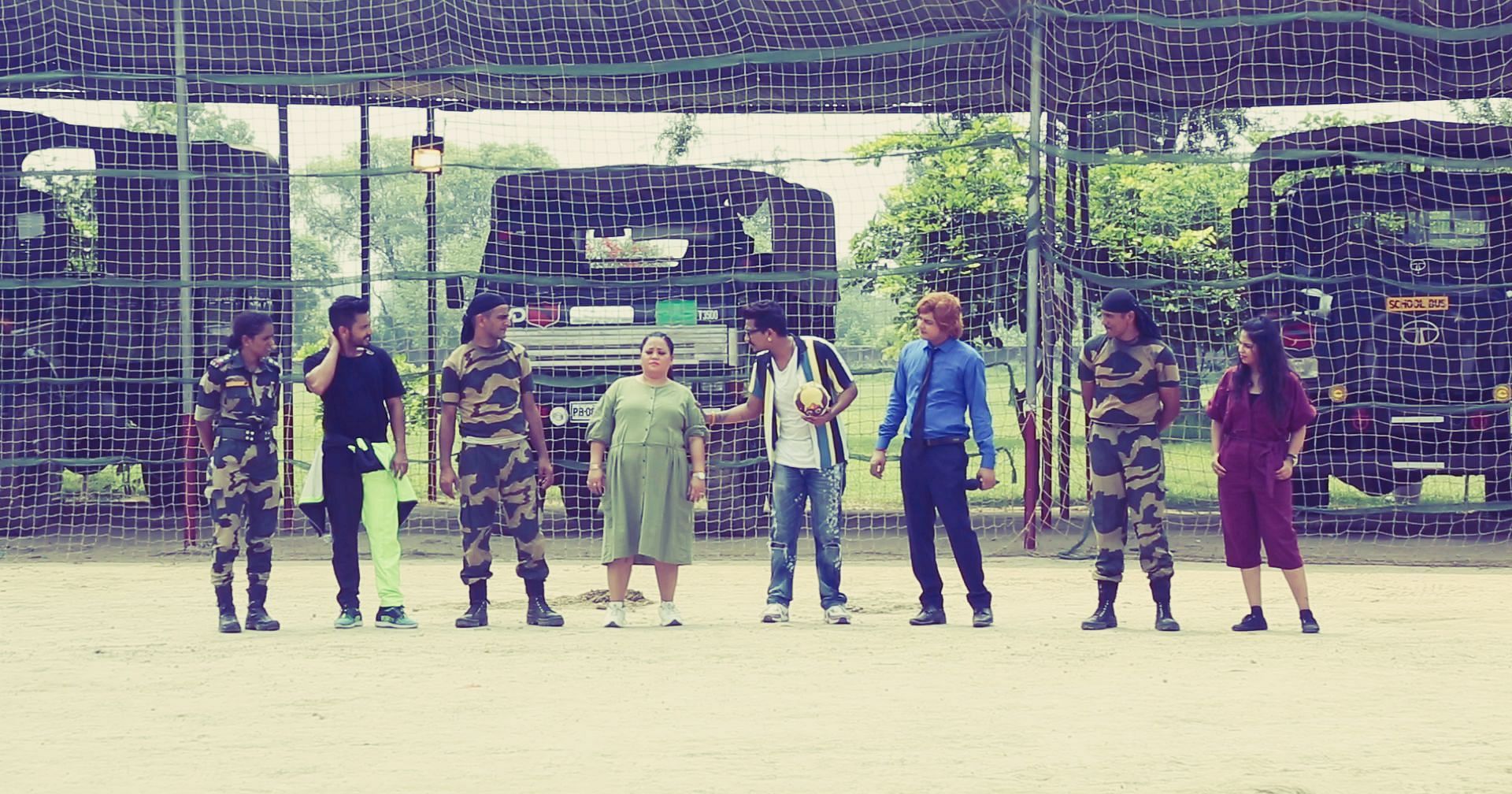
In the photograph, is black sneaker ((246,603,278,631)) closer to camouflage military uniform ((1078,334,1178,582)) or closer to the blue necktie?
the blue necktie

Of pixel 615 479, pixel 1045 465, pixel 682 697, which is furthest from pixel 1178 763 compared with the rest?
pixel 1045 465

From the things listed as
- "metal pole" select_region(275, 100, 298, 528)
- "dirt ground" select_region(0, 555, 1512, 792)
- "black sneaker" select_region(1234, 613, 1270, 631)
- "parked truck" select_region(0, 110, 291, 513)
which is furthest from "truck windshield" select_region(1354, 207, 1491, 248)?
"parked truck" select_region(0, 110, 291, 513)

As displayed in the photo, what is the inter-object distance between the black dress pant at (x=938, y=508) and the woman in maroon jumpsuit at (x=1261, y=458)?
1.13 metres

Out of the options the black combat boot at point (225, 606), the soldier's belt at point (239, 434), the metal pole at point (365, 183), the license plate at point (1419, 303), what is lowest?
the black combat boot at point (225, 606)

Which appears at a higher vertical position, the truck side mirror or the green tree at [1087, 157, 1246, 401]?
the green tree at [1087, 157, 1246, 401]

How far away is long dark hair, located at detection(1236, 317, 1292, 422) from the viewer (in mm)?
8617

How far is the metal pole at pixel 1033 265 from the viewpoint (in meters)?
12.0

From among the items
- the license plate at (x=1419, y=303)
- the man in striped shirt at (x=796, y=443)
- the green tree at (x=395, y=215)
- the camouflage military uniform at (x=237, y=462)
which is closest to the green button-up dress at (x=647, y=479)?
the man in striped shirt at (x=796, y=443)

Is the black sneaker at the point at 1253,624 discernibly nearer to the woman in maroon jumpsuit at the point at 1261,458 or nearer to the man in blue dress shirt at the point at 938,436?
the woman in maroon jumpsuit at the point at 1261,458

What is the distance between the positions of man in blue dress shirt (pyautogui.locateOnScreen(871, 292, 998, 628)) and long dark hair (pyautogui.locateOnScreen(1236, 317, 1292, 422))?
3.99 ft

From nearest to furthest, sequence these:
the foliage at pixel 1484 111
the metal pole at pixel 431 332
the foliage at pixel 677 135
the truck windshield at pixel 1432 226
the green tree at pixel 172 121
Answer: the truck windshield at pixel 1432 226 < the metal pole at pixel 431 332 < the green tree at pixel 172 121 < the foliage at pixel 677 135 < the foliage at pixel 1484 111

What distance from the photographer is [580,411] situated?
12.8 metres

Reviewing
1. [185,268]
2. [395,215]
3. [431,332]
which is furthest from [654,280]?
[395,215]

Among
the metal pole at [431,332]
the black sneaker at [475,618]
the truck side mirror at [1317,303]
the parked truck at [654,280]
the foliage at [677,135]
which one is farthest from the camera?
the foliage at [677,135]
